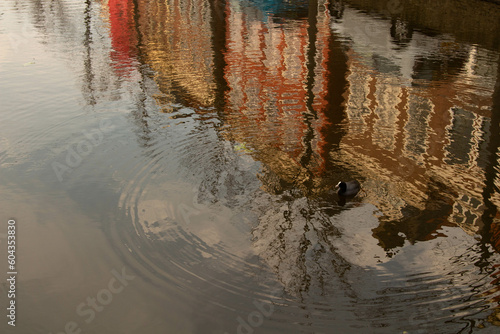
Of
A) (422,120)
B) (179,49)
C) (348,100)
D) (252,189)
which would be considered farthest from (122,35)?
(252,189)

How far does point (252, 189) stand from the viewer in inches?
299

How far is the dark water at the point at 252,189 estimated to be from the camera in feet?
18.1

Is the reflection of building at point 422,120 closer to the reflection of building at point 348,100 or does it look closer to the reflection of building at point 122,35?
the reflection of building at point 348,100

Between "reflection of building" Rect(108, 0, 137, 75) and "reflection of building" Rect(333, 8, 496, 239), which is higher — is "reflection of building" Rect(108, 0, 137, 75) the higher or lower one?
the higher one

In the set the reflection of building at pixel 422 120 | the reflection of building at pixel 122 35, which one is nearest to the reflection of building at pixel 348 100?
the reflection of building at pixel 422 120

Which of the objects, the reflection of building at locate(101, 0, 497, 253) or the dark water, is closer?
the dark water

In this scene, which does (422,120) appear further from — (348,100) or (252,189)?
(252,189)

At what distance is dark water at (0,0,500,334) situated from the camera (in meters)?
5.53

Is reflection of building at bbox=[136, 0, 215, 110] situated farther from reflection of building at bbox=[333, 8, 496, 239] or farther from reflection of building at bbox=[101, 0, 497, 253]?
reflection of building at bbox=[333, 8, 496, 239]

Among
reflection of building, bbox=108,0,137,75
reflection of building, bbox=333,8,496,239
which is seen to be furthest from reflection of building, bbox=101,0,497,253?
reflection of building, bbox=108,0,137,75

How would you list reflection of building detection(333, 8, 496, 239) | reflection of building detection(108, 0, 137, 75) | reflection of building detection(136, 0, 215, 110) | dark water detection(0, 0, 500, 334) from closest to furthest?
1. dark water detection(0, 0, 500, 334)
2. reflection of building detection(333, 8, 496, 239)
3. reflection of building detection(136, 0, 215, 110)
4. reflection of building detection(108, 0, 137, 75)

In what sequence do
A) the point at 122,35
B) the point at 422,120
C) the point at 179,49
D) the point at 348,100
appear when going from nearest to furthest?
the point at 422,120, the point at 348,100, the point at 179,49, the point at 122,35

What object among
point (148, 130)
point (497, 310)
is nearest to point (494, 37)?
point (148, 130)

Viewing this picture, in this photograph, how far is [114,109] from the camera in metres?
10.8
